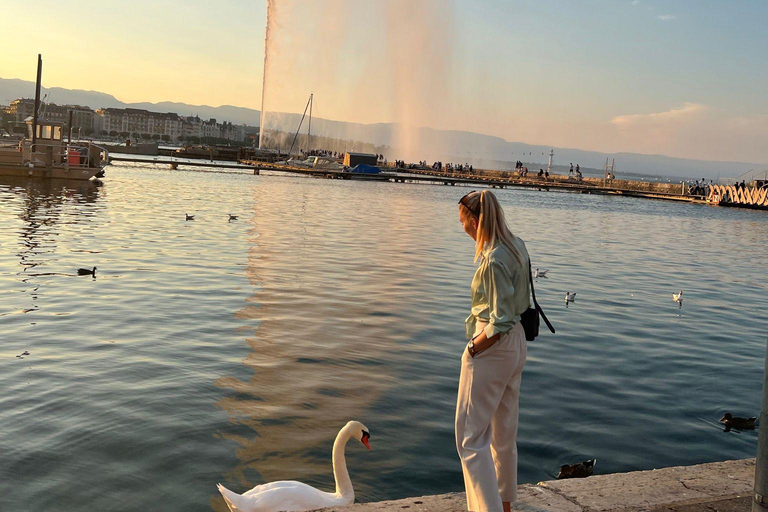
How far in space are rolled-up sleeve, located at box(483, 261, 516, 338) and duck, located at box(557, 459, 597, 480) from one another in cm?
313

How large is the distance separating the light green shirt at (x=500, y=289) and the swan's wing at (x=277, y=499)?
6.84ft

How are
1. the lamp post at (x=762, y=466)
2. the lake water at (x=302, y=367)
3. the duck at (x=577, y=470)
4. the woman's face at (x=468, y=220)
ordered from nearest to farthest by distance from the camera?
1. the lamp post at (x=762, y=466)
2. the woman's face at (x=468, y=220)
3. the duck at (x=577, y=470)
4. the lake water at (x=302, y=367)

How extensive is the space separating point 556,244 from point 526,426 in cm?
2406

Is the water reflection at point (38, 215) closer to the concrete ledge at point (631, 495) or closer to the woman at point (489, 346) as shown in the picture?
the concrete ledge at point (631, 495)

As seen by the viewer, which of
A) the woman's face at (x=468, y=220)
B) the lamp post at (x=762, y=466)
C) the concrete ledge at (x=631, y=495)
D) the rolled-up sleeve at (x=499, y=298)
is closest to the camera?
the lamp post at (x=762, y=466)

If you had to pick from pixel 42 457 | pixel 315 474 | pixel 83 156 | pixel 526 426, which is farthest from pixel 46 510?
pixel 83 156

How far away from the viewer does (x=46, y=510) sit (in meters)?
6.16

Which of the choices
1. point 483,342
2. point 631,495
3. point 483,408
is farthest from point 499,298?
point 631,495

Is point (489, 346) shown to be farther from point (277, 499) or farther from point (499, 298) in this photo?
point (277, 499)

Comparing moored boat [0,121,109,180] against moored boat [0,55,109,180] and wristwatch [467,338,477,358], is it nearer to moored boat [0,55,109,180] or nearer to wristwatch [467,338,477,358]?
moored boat [0,55,109,180]

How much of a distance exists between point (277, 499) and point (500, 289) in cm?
248

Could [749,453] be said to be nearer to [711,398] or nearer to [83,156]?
[711,398]

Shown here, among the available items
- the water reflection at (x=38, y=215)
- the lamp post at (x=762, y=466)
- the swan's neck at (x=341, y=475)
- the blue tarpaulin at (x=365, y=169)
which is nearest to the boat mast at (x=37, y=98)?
the water reflection at (x=38, y=215)

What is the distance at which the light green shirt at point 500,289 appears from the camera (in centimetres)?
461
